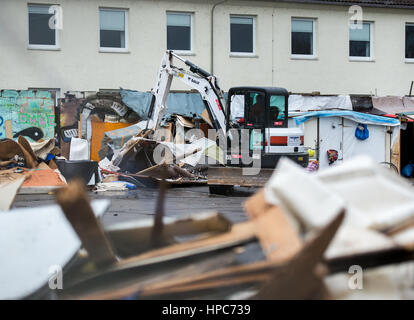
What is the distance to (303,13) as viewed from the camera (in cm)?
2728

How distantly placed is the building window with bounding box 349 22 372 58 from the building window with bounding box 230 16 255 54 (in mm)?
4841

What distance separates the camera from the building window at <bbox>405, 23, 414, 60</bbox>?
28.8 metres

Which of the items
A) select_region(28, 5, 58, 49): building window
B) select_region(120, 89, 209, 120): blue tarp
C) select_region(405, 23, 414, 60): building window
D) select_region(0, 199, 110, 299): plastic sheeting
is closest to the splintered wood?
select_region(0, 199, 110, 299): plastic sheeting

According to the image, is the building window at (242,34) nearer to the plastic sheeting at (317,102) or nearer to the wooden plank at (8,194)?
the plastic sheeting at (317,102)

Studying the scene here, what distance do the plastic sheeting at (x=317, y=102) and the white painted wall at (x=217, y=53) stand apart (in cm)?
347

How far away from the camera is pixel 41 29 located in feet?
81.4

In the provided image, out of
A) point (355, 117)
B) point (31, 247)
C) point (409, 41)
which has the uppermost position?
point (409, 41)

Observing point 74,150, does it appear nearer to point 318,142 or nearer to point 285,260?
point 318,142

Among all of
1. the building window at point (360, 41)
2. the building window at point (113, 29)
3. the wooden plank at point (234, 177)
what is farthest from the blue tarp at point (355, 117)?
the building window at point (113, 29)

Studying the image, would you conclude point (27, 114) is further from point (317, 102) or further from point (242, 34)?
point (317, 102)

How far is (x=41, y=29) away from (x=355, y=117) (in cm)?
1330

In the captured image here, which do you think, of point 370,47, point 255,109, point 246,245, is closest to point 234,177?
point 255,109
